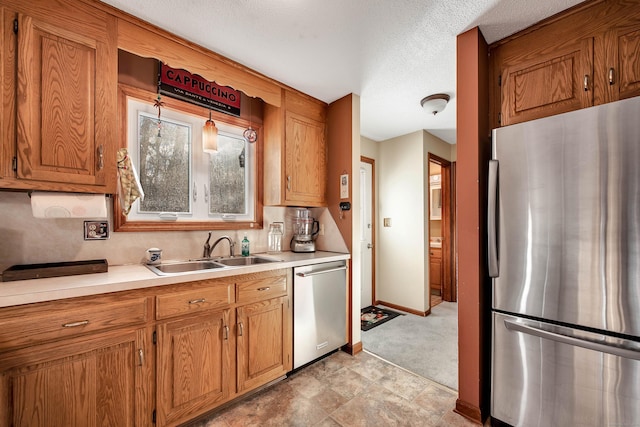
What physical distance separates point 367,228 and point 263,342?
242 centimetres

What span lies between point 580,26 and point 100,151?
114 inches

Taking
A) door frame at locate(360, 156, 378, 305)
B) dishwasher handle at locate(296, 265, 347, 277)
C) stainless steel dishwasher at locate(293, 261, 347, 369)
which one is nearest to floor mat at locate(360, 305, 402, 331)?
door frame at locate(360, 156, 378, 305)

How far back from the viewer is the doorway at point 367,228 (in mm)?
3912

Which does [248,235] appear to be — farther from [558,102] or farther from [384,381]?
[558,102]

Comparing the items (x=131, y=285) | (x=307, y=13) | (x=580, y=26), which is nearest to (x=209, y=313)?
(x=131, y=285)

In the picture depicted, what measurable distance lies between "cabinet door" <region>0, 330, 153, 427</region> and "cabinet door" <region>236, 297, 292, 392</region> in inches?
22.1

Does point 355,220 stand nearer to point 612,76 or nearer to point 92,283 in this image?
point 612,76

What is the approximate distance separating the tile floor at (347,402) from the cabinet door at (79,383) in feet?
1.60

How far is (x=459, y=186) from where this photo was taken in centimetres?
181

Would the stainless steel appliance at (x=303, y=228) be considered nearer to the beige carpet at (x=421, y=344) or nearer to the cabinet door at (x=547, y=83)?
the beige carpet at (x=421, y=344)

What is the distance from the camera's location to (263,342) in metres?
1.98

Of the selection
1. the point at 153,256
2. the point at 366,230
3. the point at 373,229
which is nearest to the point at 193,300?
the point at 153,256

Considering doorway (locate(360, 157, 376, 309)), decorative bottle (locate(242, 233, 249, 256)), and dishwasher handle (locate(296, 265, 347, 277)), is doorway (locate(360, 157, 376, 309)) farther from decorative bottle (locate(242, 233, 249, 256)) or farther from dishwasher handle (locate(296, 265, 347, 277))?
decorative bottle (locate(242, 233, 249, 256))

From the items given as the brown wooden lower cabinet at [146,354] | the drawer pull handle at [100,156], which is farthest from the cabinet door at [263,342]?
the drawer pull handle at [100,156]
